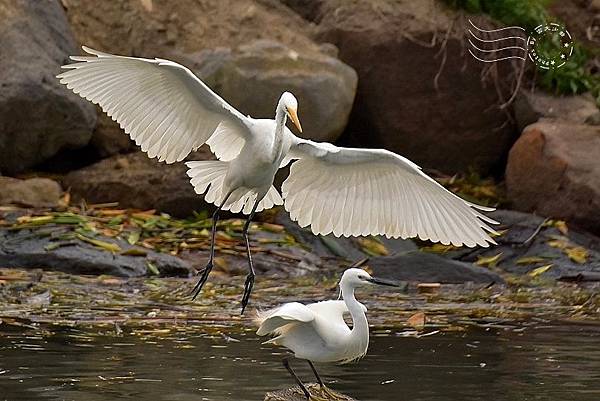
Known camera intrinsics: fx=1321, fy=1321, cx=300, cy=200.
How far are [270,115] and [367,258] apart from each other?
2.20 m

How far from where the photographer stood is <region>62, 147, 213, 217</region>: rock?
525 inches

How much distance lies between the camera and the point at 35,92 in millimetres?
12867

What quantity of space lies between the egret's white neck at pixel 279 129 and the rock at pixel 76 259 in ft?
10.9

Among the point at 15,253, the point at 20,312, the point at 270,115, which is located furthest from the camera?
the point at 270,115

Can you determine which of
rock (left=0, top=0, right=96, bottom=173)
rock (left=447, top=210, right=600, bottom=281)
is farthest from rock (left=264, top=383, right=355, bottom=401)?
rock (left=0, top=0, right=96, bottom=173)

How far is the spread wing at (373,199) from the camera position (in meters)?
8.43

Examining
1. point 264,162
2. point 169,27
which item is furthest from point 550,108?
point 264,162

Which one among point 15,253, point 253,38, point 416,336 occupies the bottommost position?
point 15,253

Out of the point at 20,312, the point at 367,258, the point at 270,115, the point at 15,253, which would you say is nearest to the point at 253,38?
the point at 270,115

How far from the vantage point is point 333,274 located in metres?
12.0

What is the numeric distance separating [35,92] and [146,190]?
1.48 meters

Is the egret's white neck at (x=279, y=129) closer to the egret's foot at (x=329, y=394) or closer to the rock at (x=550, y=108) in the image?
the egret's foot at (x=329, y=394)

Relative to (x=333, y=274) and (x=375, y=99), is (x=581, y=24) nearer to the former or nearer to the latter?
(x=375, y=99)
